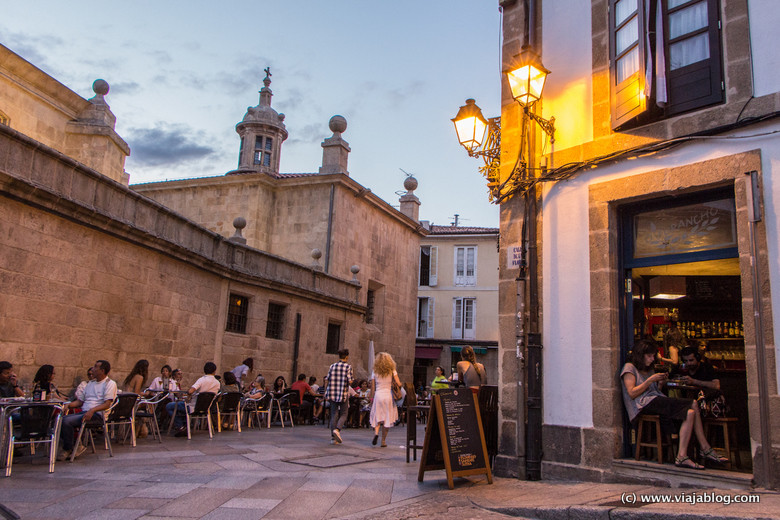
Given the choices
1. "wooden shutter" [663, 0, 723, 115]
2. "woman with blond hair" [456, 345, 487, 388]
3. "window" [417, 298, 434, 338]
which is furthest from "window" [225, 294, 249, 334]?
"window" [417, 298, 434, 338]

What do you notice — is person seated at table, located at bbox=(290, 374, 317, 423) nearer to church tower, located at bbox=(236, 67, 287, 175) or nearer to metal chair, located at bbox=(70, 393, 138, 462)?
metal chair, located at bbox=(70, 393, 138, 462)

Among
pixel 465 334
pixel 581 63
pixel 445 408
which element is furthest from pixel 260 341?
pixel 465 334

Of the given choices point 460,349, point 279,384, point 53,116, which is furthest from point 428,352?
point 53,116

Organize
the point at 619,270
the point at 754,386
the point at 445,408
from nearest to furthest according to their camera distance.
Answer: the point at 754,386 < the point at 445,408 < the point at 619,270

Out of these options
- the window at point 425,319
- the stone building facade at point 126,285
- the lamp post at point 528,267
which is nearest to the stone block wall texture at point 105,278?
the stone building facade at point 126,285

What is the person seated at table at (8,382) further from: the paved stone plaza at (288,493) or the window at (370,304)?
the window at (370,304)

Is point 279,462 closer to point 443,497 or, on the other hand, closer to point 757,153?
point 443,497

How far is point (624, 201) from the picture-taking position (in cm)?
674

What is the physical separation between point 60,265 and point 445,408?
20.3 ft

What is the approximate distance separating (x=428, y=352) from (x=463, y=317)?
2.85 meters

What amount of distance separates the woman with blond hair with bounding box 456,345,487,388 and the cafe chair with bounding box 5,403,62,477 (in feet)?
16.7

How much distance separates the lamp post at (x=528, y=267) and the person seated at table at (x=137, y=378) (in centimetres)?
598

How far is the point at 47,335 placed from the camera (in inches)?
340

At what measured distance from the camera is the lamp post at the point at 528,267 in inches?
267
